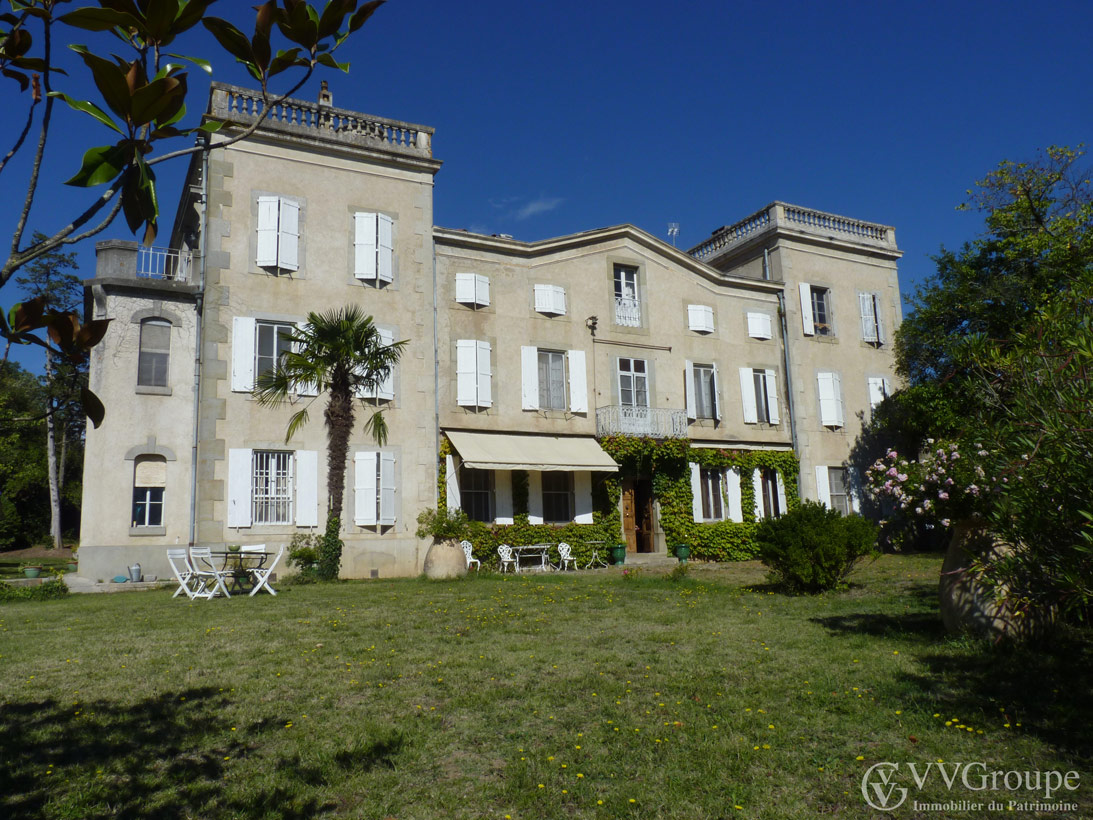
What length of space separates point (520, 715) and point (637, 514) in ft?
50.3

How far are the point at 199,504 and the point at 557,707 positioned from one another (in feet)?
38.0

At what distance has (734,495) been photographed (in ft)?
67.8

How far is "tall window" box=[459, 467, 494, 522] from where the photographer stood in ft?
57.6

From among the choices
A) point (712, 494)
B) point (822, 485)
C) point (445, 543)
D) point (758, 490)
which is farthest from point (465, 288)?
point (822, 485)

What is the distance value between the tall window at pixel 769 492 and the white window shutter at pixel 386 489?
1029 centimetres

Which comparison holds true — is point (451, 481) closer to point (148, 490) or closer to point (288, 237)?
point (148, 490)

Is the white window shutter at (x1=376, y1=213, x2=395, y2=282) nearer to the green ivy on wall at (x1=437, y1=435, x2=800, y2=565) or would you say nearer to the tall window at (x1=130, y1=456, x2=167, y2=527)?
the green ivy on wall at (x1=437, y1=435, x2=800, y2=565)

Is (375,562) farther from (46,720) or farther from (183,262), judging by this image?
(46,720)

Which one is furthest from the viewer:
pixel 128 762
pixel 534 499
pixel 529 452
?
pixel 534 499

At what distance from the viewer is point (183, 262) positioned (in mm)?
16641

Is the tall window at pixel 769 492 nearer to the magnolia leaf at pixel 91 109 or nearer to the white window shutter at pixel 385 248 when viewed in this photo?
the white window shutter at pixel 385 248

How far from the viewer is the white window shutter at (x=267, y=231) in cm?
1580

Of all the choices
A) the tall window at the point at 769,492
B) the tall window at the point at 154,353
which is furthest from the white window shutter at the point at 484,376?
the tall window at the point at 769,492

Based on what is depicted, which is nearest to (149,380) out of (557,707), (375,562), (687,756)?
(375,562)
